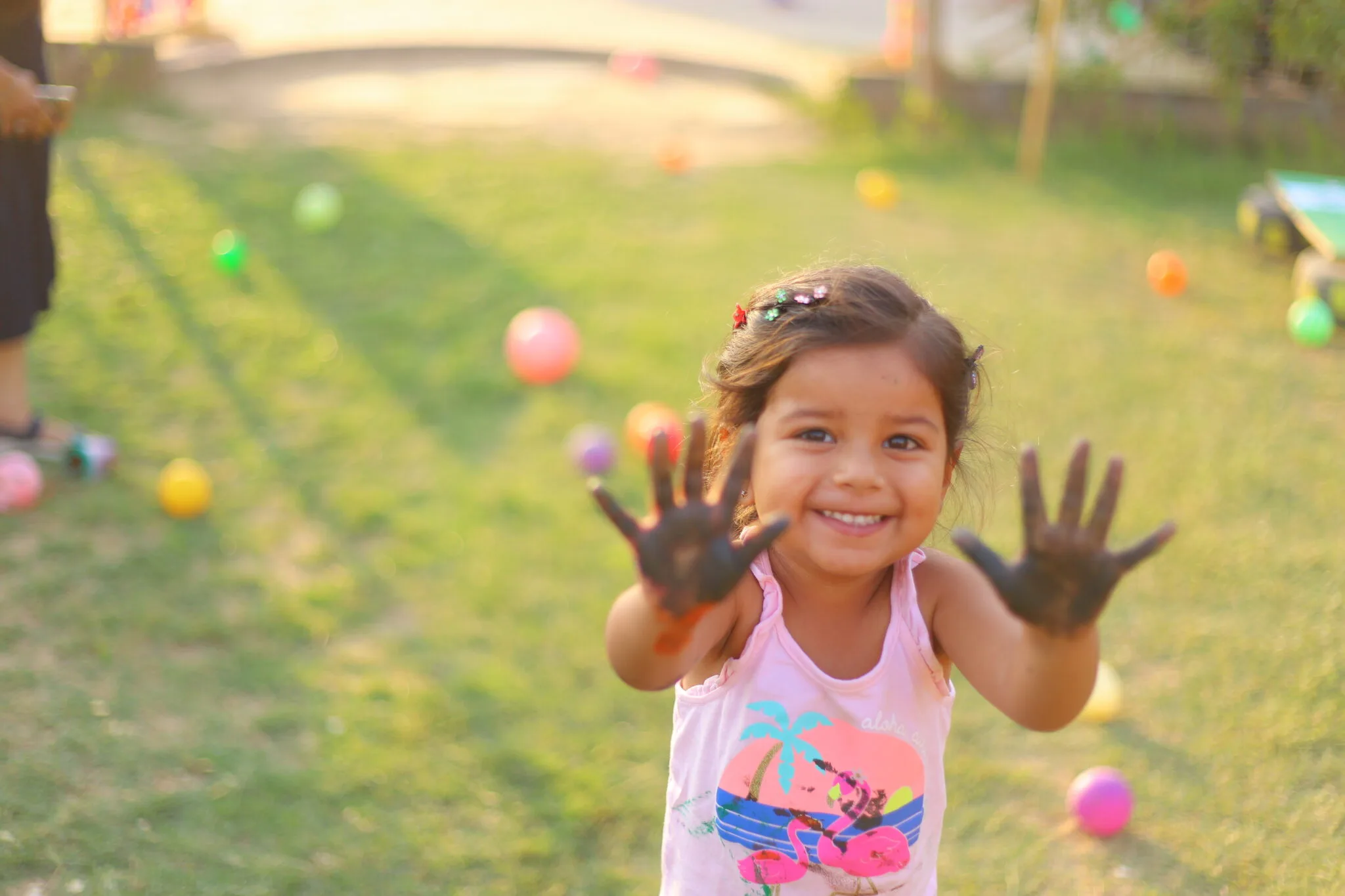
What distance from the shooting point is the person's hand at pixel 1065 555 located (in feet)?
4.59

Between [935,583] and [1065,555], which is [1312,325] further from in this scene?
[1065,555]

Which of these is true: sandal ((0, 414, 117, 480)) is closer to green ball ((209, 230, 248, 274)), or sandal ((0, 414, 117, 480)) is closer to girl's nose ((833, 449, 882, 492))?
green ball ((209, 230, 248, 274))

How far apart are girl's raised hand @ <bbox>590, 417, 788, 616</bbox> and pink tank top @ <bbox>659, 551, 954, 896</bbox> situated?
0.92ft

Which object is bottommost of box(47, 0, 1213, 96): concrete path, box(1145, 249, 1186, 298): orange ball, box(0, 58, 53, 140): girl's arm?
box(47, 0, 1213, 96): concrete path

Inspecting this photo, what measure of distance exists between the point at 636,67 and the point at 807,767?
26.3ft

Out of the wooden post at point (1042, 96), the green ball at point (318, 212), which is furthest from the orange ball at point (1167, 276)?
the green ball at point (318, 212)

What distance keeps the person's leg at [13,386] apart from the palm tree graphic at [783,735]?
2.94 m

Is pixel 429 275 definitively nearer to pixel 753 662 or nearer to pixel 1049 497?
pixel 1049 497

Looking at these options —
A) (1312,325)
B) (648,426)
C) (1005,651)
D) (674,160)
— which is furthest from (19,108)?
(1312,325)

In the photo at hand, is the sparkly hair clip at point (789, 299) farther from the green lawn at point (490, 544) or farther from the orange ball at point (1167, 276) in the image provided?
the orange ball at point (1167, 276)

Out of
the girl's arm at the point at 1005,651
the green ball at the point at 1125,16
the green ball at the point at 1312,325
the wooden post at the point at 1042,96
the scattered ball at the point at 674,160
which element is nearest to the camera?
the girl's arm at the point at 1005,651

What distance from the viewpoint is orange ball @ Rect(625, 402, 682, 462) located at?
4.04 metres

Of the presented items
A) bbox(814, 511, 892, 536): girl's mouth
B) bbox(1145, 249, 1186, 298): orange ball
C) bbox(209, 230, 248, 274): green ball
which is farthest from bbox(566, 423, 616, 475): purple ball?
bbox(1145, 249, 1186, 298): orange ball

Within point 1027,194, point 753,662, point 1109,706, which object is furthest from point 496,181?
point 753,662
